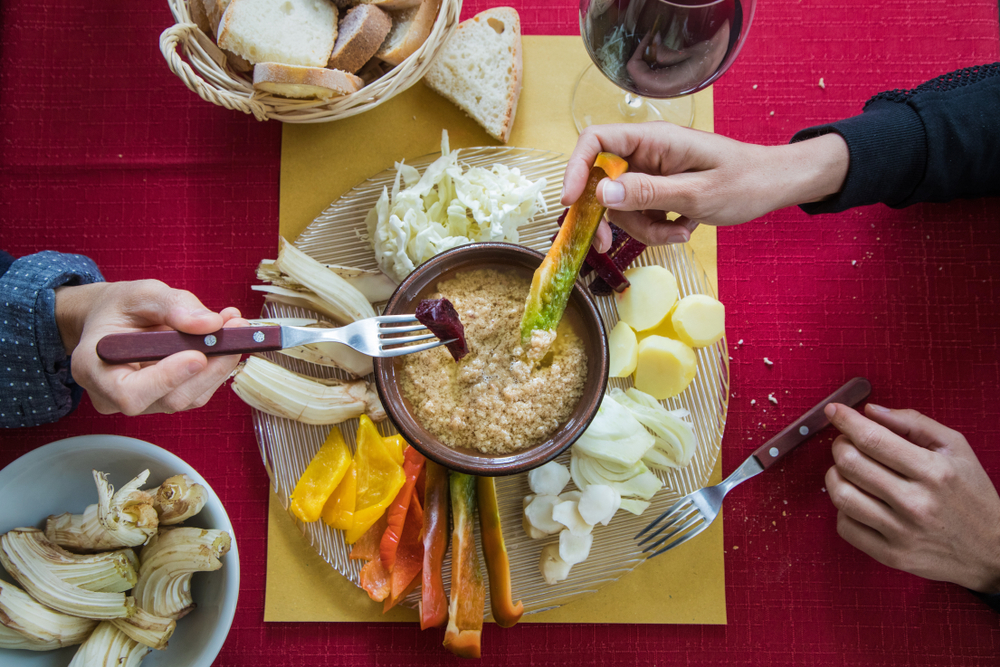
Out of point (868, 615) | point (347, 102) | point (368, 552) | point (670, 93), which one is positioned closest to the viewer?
point (670, 93)

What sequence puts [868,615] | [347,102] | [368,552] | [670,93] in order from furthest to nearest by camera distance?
[868,615], [368,552], [347,102], [670,93]

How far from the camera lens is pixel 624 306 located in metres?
1.86

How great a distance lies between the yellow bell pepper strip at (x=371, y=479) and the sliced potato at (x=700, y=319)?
0.88 meters

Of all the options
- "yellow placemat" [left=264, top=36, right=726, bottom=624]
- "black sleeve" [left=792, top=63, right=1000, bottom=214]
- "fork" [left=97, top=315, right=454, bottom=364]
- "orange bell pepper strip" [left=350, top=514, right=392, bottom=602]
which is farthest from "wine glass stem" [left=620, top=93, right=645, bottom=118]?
"orange bell pepper strip" [left=350, top=514, right=392, bottom=602]

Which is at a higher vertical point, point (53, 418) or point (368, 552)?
point (53, 418)

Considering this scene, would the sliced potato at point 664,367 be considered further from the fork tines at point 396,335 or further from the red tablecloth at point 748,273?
the fork tines at point 396,335

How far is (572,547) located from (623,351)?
56cm

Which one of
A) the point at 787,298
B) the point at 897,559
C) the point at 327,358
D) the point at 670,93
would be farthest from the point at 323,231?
the point at 897,559

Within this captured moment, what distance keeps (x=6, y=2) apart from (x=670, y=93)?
82.4 inches

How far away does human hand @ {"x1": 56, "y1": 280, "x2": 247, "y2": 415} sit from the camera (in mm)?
1385

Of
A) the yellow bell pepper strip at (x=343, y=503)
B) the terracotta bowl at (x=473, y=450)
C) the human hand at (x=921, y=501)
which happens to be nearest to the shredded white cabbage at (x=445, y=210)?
the terracotta bowl at (x=473, y=450)

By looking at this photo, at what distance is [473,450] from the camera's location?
1.63 m

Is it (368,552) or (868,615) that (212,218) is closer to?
(368,552)

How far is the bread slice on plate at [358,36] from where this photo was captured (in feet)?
5.69
